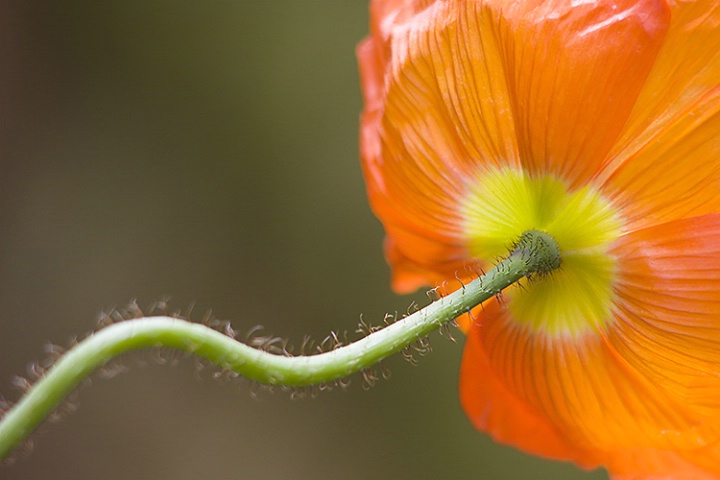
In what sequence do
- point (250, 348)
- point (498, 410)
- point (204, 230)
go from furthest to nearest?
point (204, 230)
point (498, 410)
point (250, 348)

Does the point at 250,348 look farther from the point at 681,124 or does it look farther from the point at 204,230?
the point at 204,230

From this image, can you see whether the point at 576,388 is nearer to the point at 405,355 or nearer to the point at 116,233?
the point at 405,355

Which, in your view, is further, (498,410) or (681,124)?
(498,410)

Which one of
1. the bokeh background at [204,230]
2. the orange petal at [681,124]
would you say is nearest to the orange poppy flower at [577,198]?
the orange petal at [681,124]

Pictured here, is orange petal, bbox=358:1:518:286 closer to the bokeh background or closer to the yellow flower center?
the yellow flower center

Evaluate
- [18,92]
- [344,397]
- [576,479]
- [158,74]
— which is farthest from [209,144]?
[576,479]

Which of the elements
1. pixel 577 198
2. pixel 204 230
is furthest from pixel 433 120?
pixel 204 230

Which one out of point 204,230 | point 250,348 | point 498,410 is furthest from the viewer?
point 204,230
